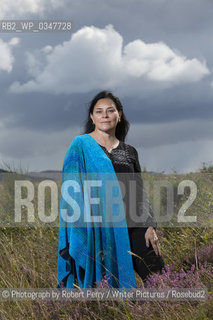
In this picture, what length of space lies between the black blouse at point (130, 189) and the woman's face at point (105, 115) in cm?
21

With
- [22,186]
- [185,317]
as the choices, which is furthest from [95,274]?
[22,186]

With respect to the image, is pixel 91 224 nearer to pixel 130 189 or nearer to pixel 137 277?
pixel 130 189

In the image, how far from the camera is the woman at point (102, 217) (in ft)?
12.4

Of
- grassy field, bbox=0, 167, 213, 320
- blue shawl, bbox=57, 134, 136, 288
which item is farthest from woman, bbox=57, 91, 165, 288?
grassy field, bbox=0, 167, 213, 320

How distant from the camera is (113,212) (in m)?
3.81

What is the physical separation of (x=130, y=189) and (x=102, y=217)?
14.8 inches

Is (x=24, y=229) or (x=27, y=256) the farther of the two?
(x=24, y=229)

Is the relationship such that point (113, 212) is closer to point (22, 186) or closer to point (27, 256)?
point (27, 256)

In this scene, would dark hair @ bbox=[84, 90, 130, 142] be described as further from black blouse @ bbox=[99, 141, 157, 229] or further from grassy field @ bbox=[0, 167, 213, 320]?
grassy field @ bbox=[0, 167, 213, 320]

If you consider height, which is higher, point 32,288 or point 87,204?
point 87,204

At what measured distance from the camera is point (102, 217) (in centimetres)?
379

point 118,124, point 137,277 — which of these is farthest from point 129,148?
point 137,277

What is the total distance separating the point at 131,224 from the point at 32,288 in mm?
1193

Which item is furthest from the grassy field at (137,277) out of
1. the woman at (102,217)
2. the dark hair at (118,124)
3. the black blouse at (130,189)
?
the dark hair at (118,124)
